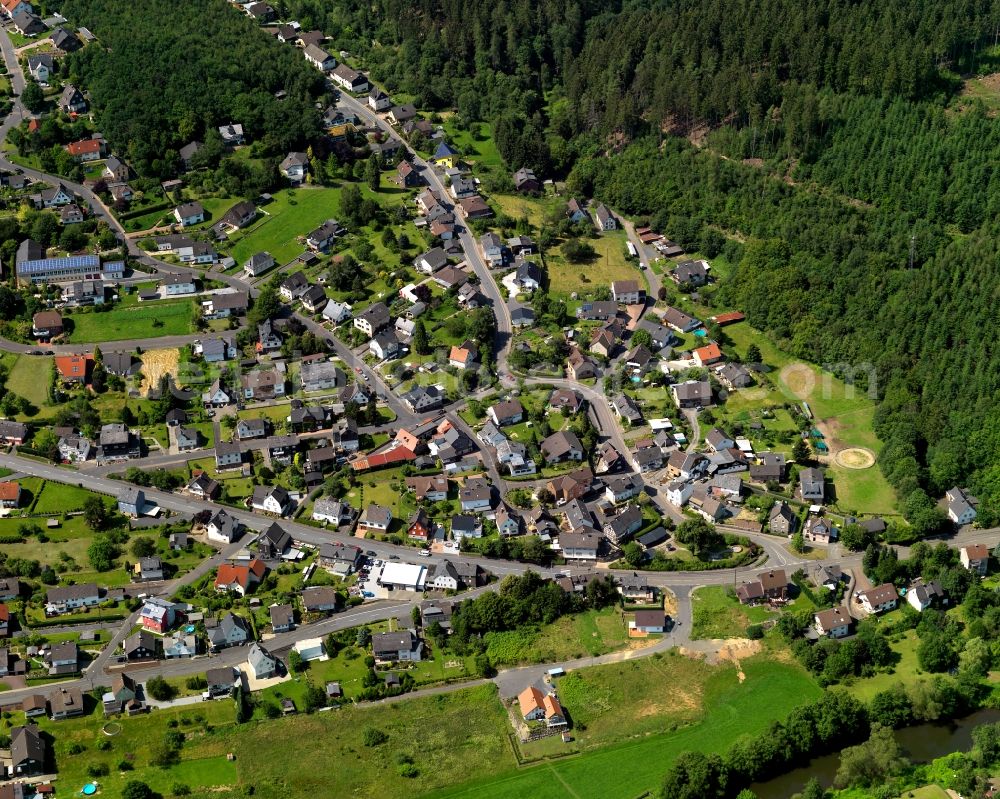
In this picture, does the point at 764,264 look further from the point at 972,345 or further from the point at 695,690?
the point at 695,690

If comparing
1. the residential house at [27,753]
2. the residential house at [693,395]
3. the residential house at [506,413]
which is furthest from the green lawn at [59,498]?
the residential house at [693,395]

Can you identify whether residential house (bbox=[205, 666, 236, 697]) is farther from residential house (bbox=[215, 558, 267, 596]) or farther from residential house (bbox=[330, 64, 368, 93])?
residential house (bbox=[330, 64, 368, 93])

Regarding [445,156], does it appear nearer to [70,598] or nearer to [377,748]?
[70,598]

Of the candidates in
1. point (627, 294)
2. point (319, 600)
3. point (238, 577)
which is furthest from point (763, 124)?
point (238, 577)

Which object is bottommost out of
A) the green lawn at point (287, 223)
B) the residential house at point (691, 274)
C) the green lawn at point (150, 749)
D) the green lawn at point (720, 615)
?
the green lawn at point (150, 749)

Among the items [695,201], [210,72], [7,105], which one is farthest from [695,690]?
[7,105]

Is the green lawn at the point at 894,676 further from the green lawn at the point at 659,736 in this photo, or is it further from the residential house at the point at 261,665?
the residential house at the point at 261,665
